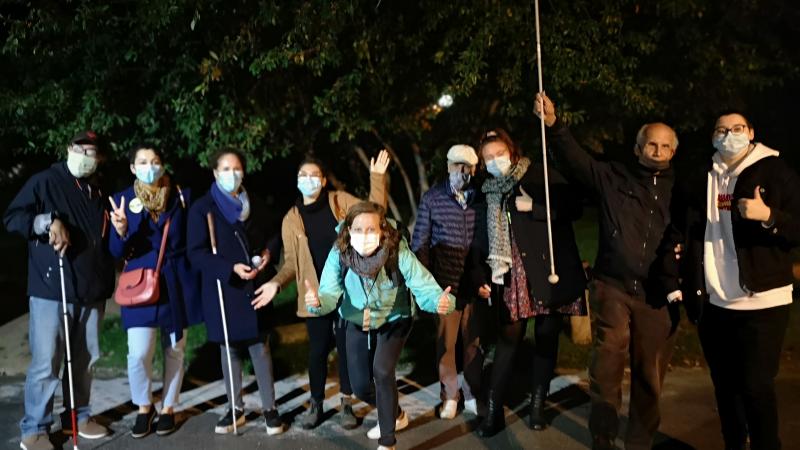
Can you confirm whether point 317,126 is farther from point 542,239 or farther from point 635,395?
point 635,395

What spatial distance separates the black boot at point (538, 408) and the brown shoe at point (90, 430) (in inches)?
121

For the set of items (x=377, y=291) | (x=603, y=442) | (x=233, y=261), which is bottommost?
(x=603, y=442)

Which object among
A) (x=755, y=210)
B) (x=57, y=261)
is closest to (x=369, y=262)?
(x=57, y=261)

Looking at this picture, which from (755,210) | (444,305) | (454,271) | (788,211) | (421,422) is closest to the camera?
(755,210)

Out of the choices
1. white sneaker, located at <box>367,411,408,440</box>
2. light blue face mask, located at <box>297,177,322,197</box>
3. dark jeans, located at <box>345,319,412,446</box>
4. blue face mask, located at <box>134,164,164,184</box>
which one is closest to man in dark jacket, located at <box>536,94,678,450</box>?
A: dark jeans, located at <box>345,319,412,446</box>

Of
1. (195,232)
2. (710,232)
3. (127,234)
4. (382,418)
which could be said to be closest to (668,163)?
(710,232)

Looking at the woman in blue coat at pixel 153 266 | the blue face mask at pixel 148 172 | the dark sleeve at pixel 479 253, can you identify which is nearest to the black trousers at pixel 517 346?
the dark sleeve at pixel 479 253

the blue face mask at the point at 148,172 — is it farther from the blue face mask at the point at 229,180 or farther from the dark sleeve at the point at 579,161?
the dark sleeve at the point at 579,161

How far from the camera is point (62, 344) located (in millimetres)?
4766

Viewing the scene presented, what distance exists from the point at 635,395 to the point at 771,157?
5.37ft

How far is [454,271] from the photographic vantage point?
197 inches

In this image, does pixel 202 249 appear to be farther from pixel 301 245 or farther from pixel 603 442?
pixel 603 442

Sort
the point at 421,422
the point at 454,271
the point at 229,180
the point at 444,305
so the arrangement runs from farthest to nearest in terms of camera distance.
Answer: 1. the point at 421,422
2. the point at 454,271
3. the point at 229,180
4. the point at 444,305

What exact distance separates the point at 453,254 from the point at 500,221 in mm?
428
